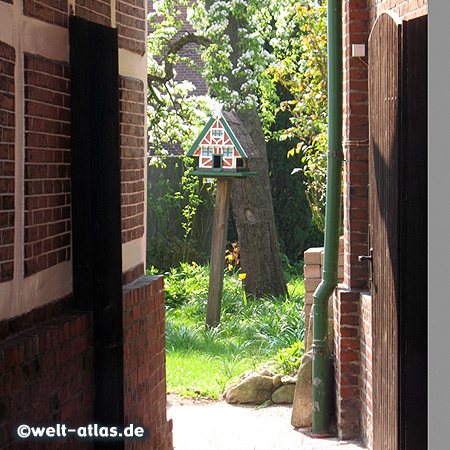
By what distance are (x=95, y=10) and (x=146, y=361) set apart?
215 centimetres

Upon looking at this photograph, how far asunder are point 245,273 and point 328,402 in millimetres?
5615

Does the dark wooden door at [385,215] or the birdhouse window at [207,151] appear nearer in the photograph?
the dark wooden door at [385,215]

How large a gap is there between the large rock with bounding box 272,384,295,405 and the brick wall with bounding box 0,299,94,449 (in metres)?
3.15

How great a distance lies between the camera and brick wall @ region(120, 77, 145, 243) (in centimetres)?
461

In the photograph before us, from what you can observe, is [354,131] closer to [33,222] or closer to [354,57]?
[354,57]

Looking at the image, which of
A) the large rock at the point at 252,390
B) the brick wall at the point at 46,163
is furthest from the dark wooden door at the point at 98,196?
the large rock at the point at 252,390

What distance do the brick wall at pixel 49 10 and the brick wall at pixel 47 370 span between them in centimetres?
141

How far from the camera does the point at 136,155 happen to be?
15.9ft

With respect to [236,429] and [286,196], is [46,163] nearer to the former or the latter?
[236,429]

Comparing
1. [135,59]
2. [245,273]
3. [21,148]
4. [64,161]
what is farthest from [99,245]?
[245,273]

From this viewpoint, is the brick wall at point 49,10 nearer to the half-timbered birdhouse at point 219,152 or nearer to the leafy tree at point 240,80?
the half-timbered birdhouse at point 219,152

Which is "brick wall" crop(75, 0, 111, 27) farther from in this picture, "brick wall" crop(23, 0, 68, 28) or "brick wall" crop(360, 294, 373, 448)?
"brick wall" crop(360, 294, 373, 448)

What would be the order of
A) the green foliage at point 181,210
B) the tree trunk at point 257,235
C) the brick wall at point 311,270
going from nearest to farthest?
the brick wall at point 311,270 < the tree trunk at point 257,235 < the green foliage at point 181,210

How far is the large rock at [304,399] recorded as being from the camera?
6109 mm
